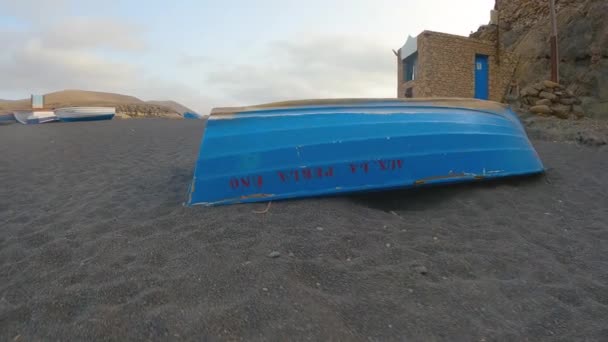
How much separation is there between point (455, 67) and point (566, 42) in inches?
195

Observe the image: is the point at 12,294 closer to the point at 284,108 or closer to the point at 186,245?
the point at 186,245

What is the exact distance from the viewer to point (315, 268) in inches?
64.8

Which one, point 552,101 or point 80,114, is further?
point 80,114

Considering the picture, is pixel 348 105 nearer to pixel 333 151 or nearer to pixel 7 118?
pixel 333 151

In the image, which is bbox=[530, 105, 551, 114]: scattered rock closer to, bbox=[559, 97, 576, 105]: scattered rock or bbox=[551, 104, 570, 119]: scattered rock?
bbox=[551, 104, 570, 119]: scattered rock

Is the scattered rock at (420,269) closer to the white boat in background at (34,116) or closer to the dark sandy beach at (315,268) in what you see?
the dark sandy beach at (315,268)

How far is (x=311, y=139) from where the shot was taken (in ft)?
8.56

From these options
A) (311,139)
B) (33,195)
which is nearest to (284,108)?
(311,139)

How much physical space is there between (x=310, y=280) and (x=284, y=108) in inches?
68.2

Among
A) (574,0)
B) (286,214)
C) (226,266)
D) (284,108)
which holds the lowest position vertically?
(226,266)

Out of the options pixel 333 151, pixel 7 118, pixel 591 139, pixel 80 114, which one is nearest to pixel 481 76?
pixel 591 139

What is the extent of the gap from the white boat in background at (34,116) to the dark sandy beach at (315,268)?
606 inches

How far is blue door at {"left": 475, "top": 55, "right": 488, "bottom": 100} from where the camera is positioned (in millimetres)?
14539

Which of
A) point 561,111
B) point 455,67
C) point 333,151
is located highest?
point 455,67
